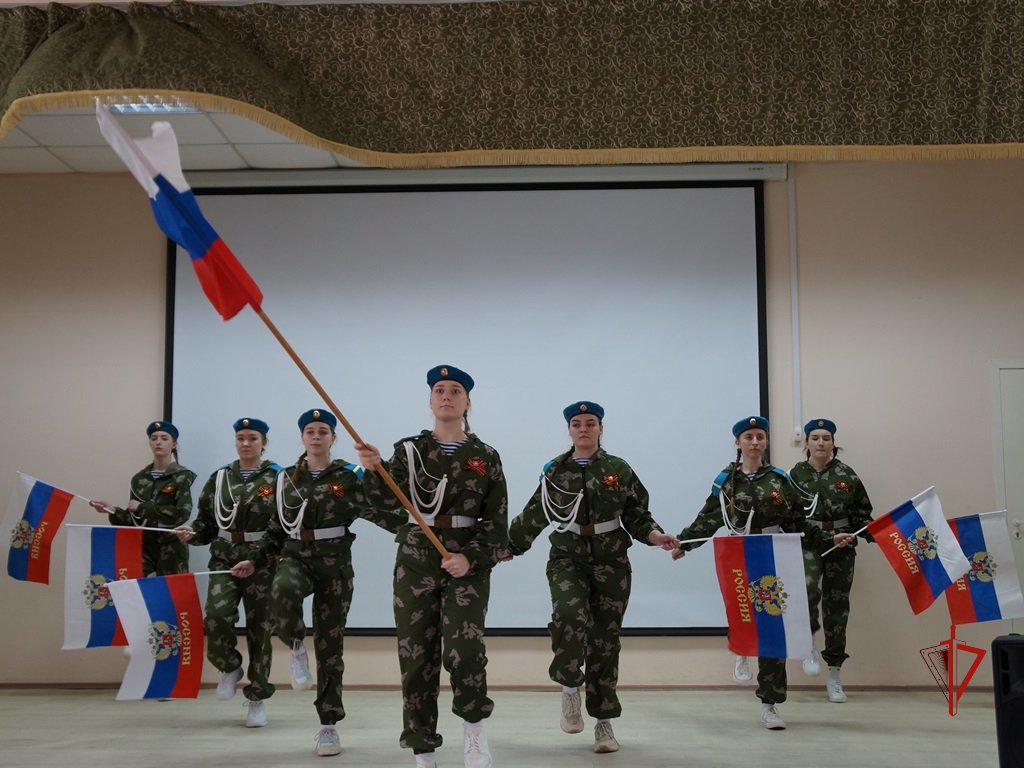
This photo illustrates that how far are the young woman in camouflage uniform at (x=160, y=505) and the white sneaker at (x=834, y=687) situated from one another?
3889mm

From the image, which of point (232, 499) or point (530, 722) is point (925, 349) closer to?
point (530, 722)

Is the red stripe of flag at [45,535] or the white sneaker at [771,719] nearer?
the white sneaker at [771,719]

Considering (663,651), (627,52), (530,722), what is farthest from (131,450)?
(627,52)

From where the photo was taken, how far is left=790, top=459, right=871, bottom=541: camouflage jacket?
624 cm

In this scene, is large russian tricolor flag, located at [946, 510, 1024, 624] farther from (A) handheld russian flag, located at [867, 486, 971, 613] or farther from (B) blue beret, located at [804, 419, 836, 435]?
(B) blue beret, located at [804, 419, 836, 435]

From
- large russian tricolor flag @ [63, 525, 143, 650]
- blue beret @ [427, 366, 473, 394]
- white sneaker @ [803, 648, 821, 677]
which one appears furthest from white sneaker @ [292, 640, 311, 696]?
white sneaker @ [803, 648, 821, 677]

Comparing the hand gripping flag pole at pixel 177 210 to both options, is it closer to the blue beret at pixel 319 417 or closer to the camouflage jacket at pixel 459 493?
the camouflage jacket at pixel 459 493

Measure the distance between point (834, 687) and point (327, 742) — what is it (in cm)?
308

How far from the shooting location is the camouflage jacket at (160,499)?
6.32 meters

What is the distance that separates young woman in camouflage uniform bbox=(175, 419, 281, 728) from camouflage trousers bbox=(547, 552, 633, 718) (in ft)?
5.11

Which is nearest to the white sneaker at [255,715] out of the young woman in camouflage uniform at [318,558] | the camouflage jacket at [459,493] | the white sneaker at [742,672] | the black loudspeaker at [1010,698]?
the young woman in camouflage uniform at [318,558]

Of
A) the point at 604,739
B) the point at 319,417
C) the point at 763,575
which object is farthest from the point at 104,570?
the point at 763,575

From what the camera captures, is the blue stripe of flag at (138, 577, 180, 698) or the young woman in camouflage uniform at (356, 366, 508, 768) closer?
the young woman in camouflage uniform at (356, 366, 508, 768)

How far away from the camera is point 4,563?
6.40 metres
